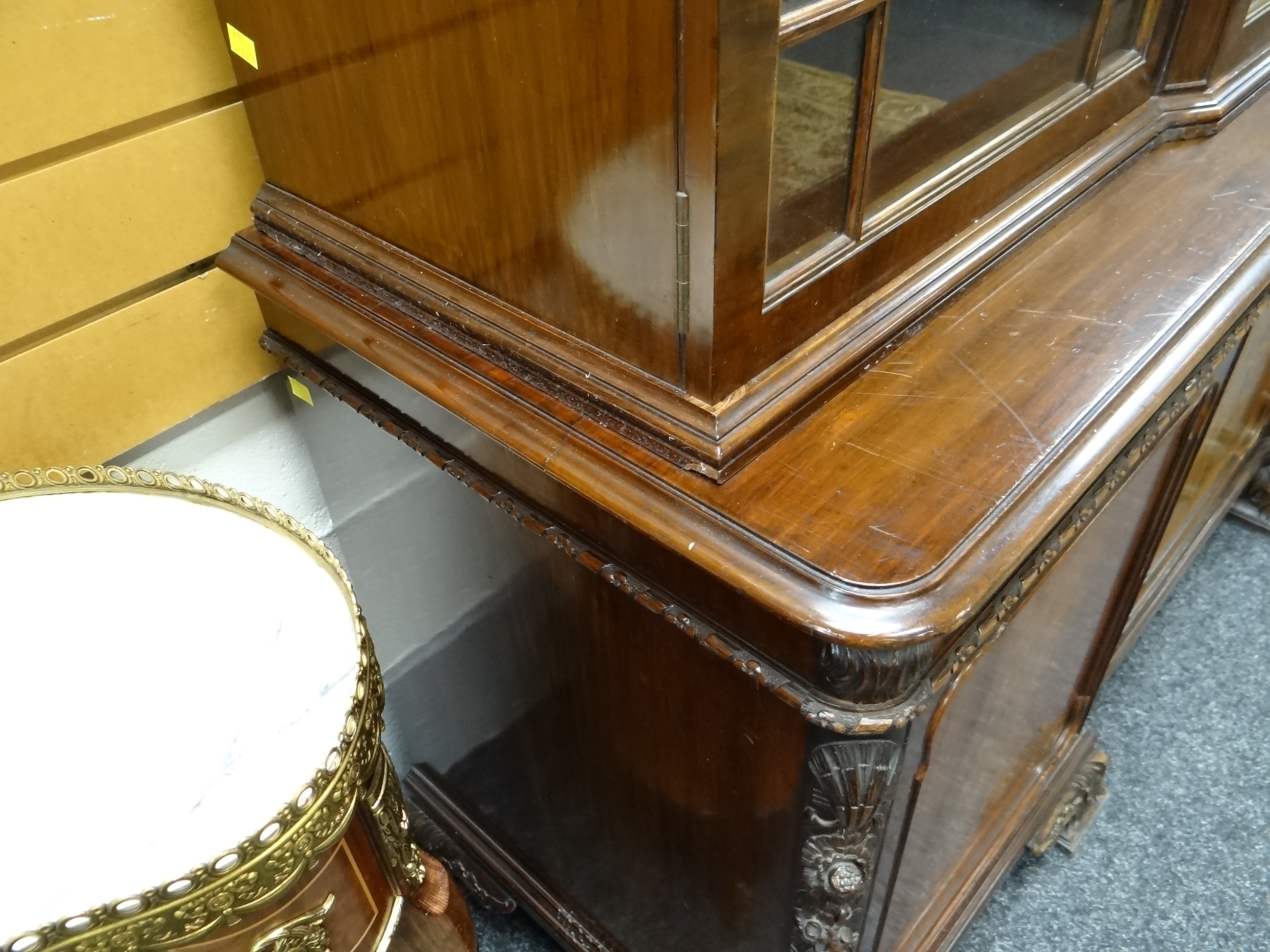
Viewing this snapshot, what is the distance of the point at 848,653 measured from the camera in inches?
18.2

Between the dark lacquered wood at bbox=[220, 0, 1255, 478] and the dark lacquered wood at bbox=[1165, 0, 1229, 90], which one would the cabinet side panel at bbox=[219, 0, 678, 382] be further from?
the dark lacquered wood at bbox=[1165, 0, 1229, 90]

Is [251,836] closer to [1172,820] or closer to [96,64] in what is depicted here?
[96,64]

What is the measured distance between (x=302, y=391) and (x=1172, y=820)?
44.4 inches

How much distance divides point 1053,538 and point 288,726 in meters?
0.46

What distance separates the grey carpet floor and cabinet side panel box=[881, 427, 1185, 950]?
21cm

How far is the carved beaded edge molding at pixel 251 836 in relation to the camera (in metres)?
0.40

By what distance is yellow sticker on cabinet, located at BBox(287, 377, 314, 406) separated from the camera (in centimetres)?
82

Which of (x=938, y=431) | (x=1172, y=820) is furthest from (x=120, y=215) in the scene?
(x=1172, y=820)

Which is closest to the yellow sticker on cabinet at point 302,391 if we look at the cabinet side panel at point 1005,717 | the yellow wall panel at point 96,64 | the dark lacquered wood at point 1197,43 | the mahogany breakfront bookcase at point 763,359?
the mahogany breakfront bookcase at point 763,359

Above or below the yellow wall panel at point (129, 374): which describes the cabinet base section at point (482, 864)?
below

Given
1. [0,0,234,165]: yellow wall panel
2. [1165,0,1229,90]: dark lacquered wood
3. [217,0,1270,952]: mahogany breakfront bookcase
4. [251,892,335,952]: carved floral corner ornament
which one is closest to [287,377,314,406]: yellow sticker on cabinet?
[217,0,1270,952]: mahogany breakfront bookcase

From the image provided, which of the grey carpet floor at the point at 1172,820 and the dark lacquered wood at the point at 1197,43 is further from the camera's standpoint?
the grey carpet floor at the point at 1172,820

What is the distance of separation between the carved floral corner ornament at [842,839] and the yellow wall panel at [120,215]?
61 centimetres

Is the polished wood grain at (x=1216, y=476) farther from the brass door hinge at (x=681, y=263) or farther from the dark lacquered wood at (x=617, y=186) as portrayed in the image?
the brass door hinge at (x=681, y=263)
